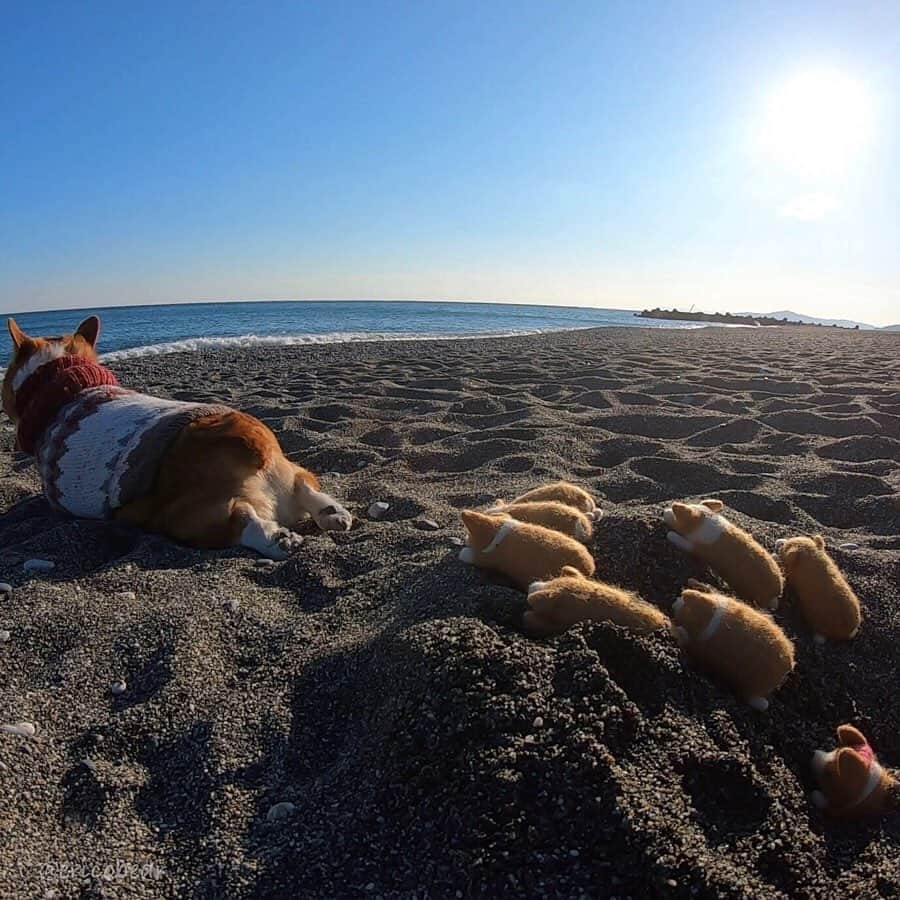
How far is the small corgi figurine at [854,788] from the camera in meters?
1.53

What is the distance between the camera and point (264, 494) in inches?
132

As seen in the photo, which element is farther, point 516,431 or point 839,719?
point 516,431

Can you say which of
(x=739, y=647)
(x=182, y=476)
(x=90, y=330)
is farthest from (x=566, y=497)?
(x=90, y=330)

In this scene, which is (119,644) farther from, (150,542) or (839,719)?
(839,719)

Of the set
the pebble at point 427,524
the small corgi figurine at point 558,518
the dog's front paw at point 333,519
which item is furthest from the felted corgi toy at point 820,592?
the dog's front paw at point 333,519

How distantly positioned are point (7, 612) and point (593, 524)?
2.24m

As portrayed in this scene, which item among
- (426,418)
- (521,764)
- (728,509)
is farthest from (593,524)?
(426,418)

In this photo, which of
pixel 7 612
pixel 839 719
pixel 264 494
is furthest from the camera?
pixel 264 494

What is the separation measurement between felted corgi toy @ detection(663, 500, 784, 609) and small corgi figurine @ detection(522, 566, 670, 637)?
498 millimetres

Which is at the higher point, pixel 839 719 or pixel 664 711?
pixel 664 711

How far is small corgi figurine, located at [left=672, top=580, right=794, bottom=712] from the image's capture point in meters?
1.78

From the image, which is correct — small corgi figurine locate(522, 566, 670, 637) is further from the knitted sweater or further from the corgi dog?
the knitted sweater

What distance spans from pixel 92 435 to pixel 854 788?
11.8 feet

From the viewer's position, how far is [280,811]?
1.48 metres
